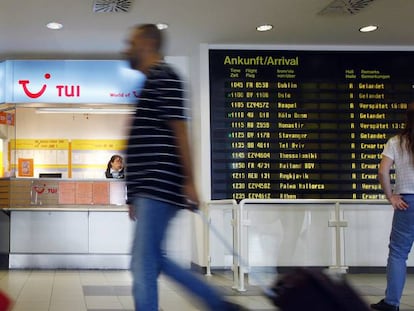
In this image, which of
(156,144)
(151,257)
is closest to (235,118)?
(156,144)

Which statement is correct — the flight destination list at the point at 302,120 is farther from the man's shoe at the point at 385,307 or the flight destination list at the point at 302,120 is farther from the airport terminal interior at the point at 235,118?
the man's shoe at the point at 385,307

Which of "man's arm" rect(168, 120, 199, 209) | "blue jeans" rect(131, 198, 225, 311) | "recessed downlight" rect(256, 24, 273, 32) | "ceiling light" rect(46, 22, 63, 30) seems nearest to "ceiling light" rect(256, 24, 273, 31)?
"recessed downlight" rect(256, 24, 273, 32)

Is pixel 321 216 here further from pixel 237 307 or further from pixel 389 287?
pixel 237 307

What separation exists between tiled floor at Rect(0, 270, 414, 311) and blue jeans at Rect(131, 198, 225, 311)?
110 centimetres

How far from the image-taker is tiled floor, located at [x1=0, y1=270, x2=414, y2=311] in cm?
444

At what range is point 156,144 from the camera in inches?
98.8

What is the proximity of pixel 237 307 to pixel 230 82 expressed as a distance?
15.9 feet

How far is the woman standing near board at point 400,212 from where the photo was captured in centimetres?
390

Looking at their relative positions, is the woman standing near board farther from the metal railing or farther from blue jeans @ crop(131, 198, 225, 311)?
blue jeans @ crop(131, 198, 225, 311)

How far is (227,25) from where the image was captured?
6.37m

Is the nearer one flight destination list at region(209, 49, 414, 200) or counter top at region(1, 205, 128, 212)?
flight destination list at region(209, 49, 414, 200)

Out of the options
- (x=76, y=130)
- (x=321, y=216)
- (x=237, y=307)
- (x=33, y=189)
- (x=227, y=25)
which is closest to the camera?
(x=237, y=307)

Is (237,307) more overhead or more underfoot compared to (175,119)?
more underfoot

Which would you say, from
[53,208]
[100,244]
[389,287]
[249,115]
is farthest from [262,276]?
[53,208]
